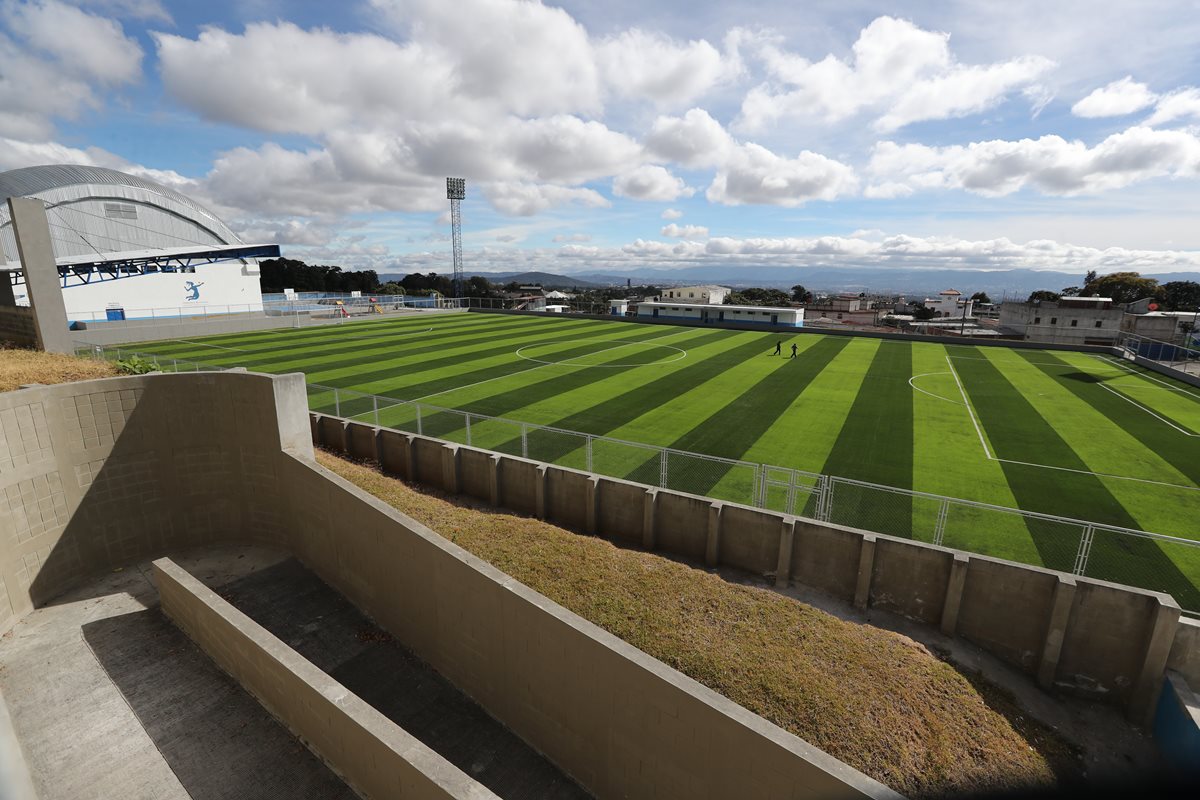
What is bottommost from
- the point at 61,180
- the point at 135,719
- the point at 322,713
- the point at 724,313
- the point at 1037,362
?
the point at 135,719

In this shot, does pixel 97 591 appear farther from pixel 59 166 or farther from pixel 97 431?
pixel 59 166

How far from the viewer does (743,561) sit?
41.1 ft

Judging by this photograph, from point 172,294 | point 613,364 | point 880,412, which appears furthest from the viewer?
point 172,294

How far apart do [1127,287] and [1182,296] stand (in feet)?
38.7

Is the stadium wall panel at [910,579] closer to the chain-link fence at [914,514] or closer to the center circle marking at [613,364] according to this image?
the chain-link fence at [914,514]

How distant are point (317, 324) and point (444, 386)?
40.1m

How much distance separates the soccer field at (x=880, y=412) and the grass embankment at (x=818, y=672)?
4.70 meters

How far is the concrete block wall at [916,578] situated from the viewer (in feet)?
29.3

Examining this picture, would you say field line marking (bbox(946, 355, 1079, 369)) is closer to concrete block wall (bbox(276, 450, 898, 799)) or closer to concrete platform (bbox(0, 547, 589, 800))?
concrete block wall (bbox(276, 450, 898, 799))

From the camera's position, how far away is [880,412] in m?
25.0

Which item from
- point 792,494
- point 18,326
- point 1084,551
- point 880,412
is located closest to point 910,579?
point 792,494

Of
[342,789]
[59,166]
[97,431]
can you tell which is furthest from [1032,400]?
[59,166]

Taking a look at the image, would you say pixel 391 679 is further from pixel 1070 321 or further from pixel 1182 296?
pixel 1182 296

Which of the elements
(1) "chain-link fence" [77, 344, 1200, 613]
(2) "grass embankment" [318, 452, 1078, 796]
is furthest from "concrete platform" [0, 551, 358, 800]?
(1) "chain-link fence" [77, 344, 1200, 613]
